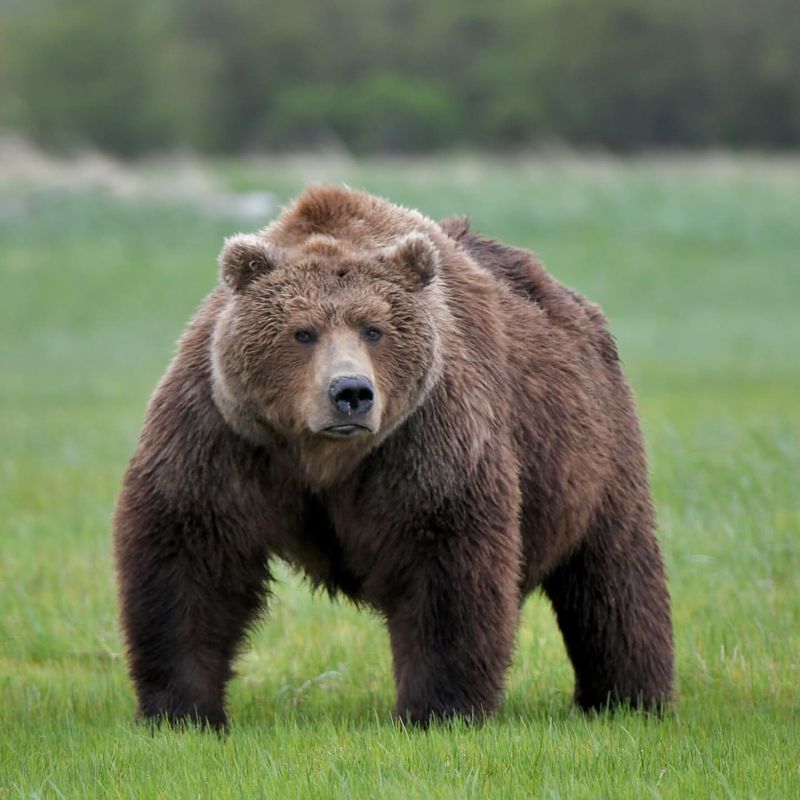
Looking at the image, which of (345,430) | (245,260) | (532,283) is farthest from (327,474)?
(532,283)

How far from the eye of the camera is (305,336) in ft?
19.1

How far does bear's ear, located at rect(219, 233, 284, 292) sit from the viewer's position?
5.93m

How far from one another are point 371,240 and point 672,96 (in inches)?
2984

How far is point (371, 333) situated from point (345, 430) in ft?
1.50

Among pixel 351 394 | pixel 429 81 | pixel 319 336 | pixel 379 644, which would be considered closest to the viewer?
pixel 351 394

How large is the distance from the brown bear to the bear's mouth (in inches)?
0.5

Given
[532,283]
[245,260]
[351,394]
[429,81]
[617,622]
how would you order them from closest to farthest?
[351,394]
[245,260]
[617,622]
[532,283]
[429,81]

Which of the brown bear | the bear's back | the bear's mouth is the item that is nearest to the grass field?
the brown bear

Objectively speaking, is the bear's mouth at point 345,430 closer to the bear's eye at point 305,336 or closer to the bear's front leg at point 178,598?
the bear's eye at point 305,336

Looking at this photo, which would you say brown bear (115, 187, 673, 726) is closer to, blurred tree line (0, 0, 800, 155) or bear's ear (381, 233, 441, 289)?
bear's ear (381, 233, 441, 289)

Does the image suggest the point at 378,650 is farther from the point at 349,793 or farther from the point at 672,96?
the point at 672,96

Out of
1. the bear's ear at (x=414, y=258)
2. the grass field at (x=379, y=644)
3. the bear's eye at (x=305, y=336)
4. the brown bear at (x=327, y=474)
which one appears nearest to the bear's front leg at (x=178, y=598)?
the brown bear at (x=327, y=474)

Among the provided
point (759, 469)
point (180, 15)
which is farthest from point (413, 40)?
point (759, 469)

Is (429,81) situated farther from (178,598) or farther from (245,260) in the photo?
(178,598)
